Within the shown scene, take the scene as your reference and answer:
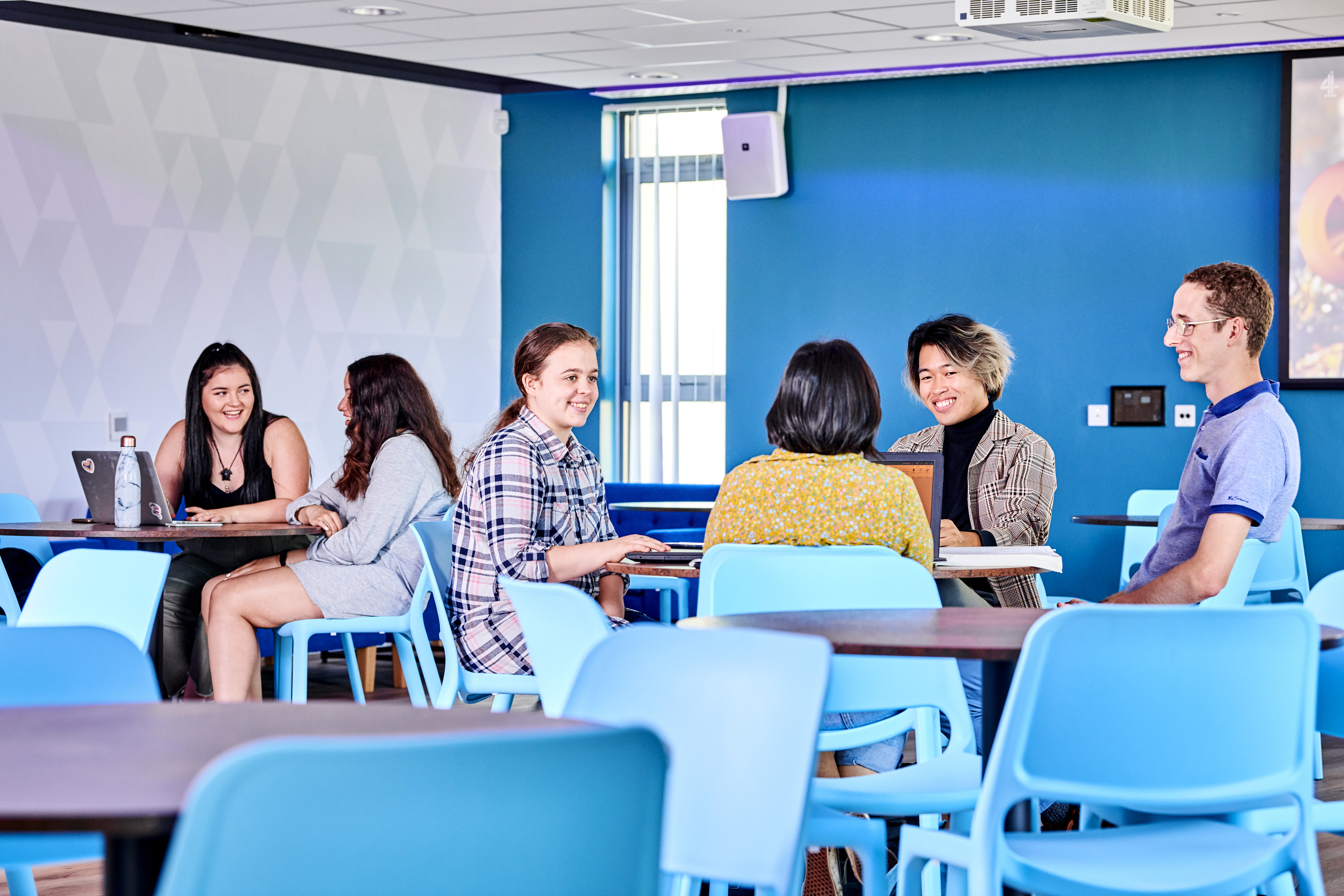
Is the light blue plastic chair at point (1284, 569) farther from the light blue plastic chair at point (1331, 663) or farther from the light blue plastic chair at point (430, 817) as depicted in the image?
the light blue plastic chair at point (430, 817)

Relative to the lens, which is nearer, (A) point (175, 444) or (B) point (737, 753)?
(B) point (737, 753)

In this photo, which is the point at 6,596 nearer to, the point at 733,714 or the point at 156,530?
the point at 156,530

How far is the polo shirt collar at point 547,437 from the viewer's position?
3607 millimetres

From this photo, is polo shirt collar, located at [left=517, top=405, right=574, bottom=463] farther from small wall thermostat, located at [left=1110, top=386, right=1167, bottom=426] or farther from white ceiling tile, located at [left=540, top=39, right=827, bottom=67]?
small wall thermostat, located at [left=1110, top=386, right=1167, bottom=426]

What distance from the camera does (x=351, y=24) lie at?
261 inches

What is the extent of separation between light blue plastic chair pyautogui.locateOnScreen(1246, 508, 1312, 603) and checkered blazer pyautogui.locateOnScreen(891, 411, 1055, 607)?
1.48 metres

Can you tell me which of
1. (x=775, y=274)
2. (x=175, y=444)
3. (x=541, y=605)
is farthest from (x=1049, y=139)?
(x=541, y=605)

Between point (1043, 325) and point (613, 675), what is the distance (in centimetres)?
630

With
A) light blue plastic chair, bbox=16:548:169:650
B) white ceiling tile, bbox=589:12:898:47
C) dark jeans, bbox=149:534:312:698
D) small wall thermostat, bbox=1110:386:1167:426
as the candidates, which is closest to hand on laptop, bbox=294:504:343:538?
dark jeans, bbox=149:534:312:698

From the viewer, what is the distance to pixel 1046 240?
7.56m

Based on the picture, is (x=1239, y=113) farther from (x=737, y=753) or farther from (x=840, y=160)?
(x=737, y=753)

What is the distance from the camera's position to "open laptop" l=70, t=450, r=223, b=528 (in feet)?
14.9

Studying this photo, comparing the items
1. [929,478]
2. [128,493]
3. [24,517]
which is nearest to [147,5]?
[24,517]

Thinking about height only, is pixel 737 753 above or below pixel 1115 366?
below
